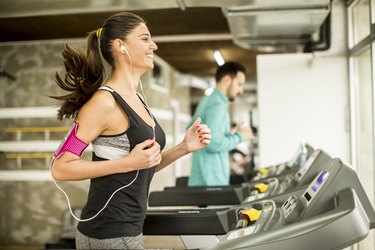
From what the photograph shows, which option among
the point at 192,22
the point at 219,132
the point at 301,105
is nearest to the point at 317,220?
the point at 219,132

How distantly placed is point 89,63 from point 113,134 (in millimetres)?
304

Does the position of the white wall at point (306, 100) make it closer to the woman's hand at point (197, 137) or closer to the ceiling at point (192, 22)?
the ceiling at point (192, 22)

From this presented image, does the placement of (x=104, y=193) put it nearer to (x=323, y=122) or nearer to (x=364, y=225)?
(x=364, y=225)

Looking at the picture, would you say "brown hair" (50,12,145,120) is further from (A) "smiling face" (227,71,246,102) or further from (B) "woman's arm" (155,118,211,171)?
(A) "smiling face" (227,71,246,102)

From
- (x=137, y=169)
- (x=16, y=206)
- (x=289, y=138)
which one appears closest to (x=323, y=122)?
(x=289, y=138)

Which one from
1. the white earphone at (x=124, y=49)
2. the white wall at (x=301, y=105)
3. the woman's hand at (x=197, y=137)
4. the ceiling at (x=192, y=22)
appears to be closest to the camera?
the white earphone at (x=124, y=49)

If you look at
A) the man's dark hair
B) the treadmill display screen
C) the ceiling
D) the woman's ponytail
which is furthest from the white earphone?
the man's dark hair

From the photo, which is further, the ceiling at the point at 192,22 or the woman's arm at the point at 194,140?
the ceiling at the point at 192,22

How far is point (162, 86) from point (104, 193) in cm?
665

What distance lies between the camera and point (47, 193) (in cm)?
590

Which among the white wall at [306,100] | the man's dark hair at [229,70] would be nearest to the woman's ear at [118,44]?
the man's dark hair at [229,70]

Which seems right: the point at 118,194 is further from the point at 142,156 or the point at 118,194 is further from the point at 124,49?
the point at 124,49

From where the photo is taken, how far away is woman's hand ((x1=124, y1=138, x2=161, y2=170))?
1450 mm

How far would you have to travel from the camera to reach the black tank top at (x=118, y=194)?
4.99 feet
